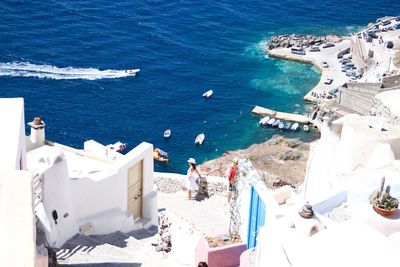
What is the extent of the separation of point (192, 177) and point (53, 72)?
54.0m

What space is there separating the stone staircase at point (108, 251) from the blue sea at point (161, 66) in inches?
1552

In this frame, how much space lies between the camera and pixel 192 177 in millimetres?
32750

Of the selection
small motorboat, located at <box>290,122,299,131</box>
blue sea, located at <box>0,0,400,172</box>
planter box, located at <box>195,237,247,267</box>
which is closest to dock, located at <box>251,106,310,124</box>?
small motorboat, located at <box>290,122,299,131</box>

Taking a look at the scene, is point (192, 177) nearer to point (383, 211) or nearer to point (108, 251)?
point (108, 251)

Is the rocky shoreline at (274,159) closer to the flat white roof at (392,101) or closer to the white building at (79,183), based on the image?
the flat white roof at (392,101)

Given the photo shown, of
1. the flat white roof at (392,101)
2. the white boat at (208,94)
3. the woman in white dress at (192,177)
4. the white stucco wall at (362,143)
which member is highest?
the white stucco wall at (362,143)

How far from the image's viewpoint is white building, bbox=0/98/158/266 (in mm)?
20719

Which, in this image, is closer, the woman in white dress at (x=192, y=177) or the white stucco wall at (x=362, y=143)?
→ the white stucco wall at (x=362, y=143)

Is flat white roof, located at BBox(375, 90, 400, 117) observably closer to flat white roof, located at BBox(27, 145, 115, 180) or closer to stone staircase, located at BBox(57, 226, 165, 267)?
stone staircase, located at BBox(57, 226, 165, 267)

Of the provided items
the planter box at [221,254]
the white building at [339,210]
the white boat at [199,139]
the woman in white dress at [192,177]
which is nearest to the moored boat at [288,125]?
the white boat at [199,139]

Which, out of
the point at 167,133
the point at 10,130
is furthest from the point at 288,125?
the point at 10,130

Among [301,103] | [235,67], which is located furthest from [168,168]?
[235,67]

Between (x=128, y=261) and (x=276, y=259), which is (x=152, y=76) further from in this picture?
(x=276, y=259)

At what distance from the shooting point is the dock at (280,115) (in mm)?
73750
